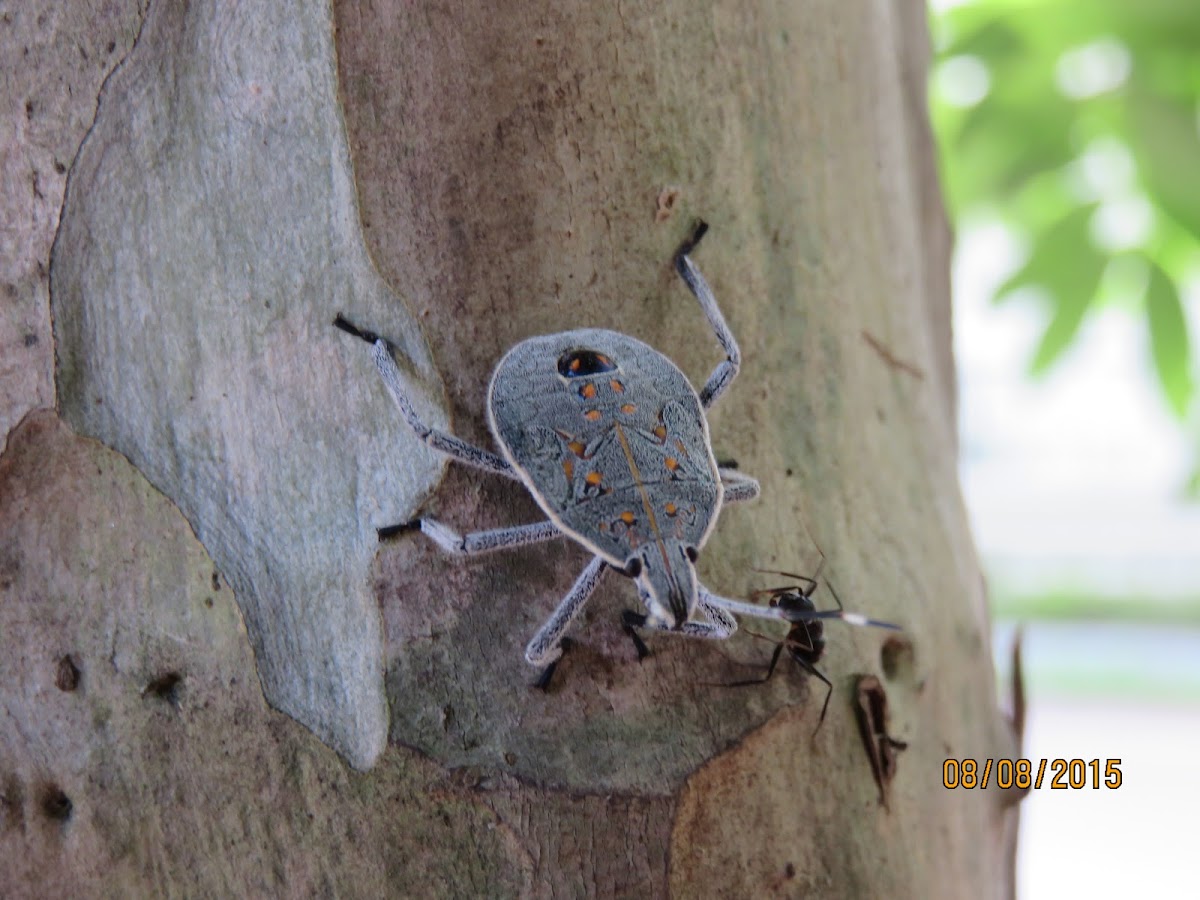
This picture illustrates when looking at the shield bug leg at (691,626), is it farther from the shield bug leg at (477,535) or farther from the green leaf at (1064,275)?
the green leaf at (1064,275)

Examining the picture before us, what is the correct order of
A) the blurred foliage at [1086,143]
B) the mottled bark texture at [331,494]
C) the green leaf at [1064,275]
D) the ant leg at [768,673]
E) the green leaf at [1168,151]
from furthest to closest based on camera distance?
the green leaf at [1064,275]
the blurred foliage at [1086,143]
the green leaf at [1168,151]
the ant leg at [768,673]
the mottled bark texture at [331,494]

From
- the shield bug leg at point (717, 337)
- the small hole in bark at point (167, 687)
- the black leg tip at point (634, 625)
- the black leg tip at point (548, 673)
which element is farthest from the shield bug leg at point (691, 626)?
the small hole in bark at point (167, 687)

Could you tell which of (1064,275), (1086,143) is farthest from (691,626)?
(1086,143)

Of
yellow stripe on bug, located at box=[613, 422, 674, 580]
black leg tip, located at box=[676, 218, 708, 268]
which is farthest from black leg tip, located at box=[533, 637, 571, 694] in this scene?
black leg tip, located at box=[676, 218, 708, 268]

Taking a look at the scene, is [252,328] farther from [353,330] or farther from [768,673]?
[768,673]

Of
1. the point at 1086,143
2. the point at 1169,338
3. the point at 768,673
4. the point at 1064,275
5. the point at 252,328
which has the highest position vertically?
the point at 1086,143
